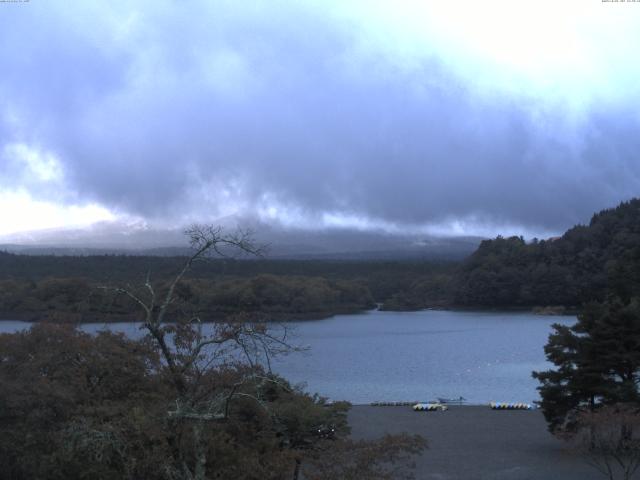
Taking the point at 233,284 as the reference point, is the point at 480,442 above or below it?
below

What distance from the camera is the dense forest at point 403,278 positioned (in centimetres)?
6688

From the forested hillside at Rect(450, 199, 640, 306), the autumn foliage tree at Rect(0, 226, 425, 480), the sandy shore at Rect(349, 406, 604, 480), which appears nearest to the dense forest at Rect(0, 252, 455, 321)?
the autumn foliage tree at Rect(0, 226, 425, 480)

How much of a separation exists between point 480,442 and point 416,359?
2631 centimetres

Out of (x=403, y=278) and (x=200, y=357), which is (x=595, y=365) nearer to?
(x=200, y=357)

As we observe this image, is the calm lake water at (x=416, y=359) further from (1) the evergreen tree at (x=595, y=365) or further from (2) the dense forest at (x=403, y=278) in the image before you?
(1) the evergreen tree at (x=595, y=365)

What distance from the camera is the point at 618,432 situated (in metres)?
18.9

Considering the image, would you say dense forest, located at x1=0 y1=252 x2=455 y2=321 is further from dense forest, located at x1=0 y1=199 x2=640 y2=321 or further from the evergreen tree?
the evergreen tree

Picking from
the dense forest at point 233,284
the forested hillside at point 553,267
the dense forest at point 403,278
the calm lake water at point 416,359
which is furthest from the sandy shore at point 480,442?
the forested hillside at point 553,267

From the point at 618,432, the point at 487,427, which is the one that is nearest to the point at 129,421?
the point at 618,432

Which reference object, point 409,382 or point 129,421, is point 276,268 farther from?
point 129,421

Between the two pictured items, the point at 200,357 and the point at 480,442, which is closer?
the point at 200,357

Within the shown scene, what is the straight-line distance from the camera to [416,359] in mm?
49906

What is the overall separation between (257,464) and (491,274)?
95903 mm

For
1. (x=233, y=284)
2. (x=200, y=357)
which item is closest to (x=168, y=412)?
(x=200, y=357)
